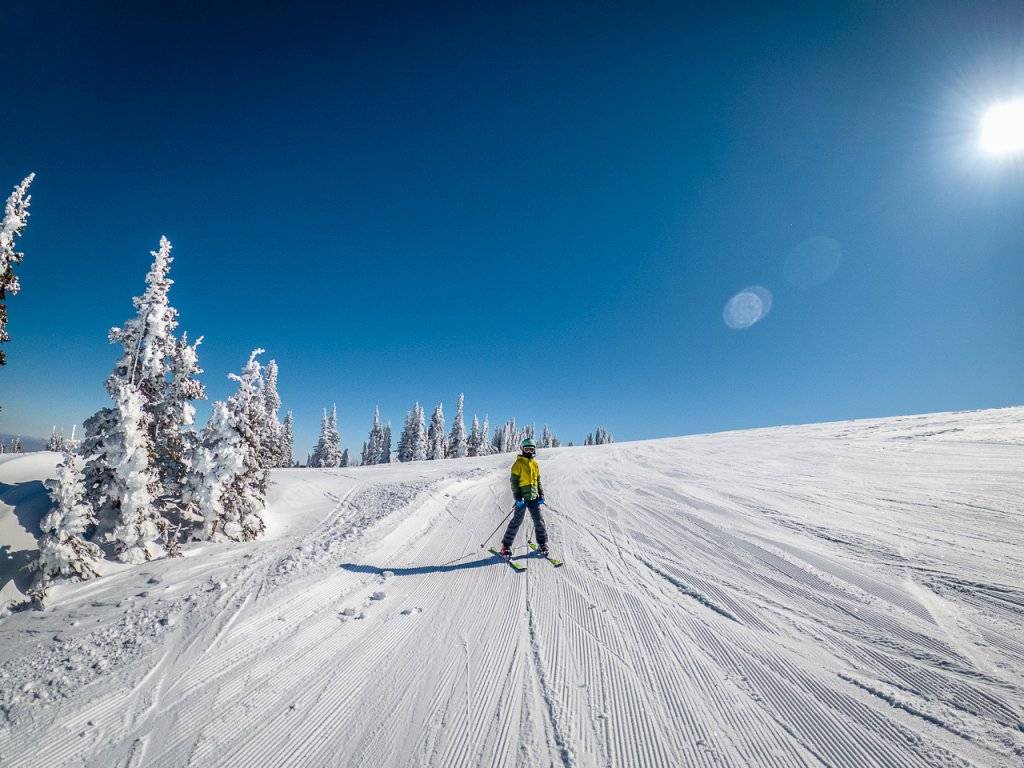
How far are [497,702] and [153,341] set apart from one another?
17.7m

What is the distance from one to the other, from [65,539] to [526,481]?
11.7 m

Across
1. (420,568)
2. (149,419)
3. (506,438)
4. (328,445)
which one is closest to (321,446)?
(328,445)

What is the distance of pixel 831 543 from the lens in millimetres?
6859

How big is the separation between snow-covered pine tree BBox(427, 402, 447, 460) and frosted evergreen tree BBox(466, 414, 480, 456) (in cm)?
677

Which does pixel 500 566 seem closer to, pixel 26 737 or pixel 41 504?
pixel 26 737

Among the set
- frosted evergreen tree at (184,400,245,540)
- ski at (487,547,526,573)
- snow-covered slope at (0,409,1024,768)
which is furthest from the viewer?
frosted evergreen tree at (184,400,245,540)

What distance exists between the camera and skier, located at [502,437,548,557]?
684 centimetres

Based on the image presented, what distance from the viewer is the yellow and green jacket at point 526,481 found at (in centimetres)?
713

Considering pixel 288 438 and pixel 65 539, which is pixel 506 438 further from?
pixel 65 539

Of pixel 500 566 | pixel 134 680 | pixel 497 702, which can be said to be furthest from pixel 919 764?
pixel 134 680

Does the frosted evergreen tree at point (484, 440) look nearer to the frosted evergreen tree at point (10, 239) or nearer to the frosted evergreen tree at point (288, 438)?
the frosted evergreen tree at point (288, 438)

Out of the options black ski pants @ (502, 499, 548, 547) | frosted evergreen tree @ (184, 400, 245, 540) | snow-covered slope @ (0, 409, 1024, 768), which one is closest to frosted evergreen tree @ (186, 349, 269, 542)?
frosted evergreen tree @ (184, 400, 245, 540)

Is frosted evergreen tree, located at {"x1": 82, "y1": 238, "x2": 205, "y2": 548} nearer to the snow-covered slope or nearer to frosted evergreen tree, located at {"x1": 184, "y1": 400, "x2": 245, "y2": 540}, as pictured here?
frosted evergreen tree, located at {"x1": 184, "y1": 400, "x2": 245, "y2": 540}

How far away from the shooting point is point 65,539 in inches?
356
